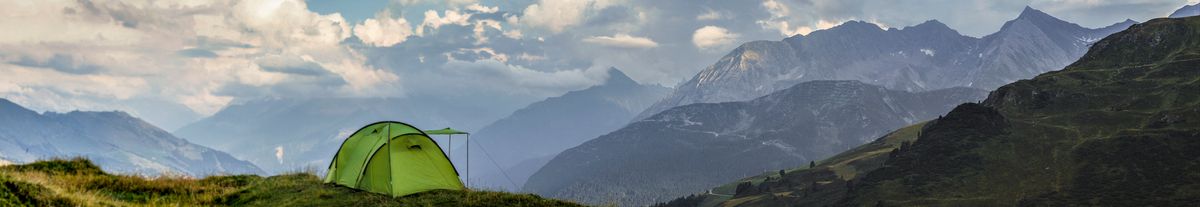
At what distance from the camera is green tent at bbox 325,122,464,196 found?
27.8 meters

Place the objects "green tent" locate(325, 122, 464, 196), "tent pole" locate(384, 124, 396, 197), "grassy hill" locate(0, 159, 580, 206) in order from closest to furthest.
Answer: "grassy hill" locate(0, 159, 580, 206), "tent pole" locate(384, 124, 396, 197), "green tent" locate(325, 122, 464, 196)

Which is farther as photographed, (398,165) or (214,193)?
(398,165)

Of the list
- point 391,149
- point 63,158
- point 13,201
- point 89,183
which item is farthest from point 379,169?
point 13,201

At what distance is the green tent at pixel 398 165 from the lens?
2781 centimetres

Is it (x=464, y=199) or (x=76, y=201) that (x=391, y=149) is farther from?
(x=76, y=201)

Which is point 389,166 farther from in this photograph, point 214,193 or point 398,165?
point 214,193

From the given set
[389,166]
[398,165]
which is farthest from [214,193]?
[398,165]

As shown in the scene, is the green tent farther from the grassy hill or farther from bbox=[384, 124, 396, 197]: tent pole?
the grassy hill

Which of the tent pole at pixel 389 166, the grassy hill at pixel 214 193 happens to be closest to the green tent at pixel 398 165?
the tent pole at pixel 389 166

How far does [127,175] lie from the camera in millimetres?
27531

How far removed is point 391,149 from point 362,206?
5438 mm

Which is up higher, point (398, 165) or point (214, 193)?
point (398, 165)

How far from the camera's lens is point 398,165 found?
28047mm

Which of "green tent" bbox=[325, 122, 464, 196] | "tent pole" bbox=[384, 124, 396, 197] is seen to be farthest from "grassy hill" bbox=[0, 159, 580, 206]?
"green tent" bbox=[325, 122, 464, 196]
